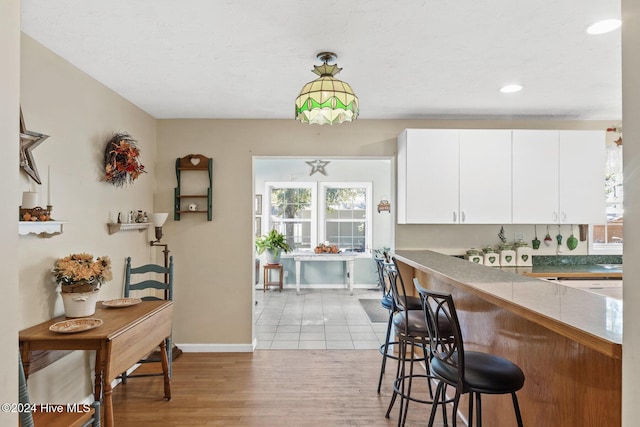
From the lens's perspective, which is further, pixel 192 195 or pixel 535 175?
pixel 192 195

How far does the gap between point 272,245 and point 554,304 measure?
5.59 metres

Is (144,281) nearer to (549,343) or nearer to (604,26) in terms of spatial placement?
(549,343)

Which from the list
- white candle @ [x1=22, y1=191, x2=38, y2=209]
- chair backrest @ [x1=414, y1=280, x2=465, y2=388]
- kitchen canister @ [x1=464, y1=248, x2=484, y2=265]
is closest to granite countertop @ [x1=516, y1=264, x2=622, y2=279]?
kitchen canister @ [x1=464, y1=248, x2=484, y2=265]

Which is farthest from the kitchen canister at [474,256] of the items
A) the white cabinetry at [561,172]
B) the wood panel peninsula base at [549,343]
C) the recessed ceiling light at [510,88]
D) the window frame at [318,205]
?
the window frame at [318,205]

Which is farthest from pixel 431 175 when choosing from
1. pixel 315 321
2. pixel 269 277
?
pixel 269 277

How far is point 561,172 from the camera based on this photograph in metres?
3.54

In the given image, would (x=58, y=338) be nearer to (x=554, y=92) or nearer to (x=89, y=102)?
(x=89, y=102)

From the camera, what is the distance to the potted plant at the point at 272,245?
682 centimetres

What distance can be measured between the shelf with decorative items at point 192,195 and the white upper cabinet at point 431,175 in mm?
1880

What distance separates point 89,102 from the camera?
8.91ft

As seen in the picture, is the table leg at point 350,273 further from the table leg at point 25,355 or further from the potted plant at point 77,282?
the table leg at point 25,355

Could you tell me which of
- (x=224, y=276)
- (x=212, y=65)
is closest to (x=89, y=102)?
(x=212, y=65)

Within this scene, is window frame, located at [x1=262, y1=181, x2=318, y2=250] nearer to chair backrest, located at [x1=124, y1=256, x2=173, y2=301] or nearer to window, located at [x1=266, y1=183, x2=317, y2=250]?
window, located at [x1=266, y1=183, x2=317, y2=250]

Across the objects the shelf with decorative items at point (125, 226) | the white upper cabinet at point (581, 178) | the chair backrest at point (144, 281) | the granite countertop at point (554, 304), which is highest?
the white upper cabinet at point (581, 178)
